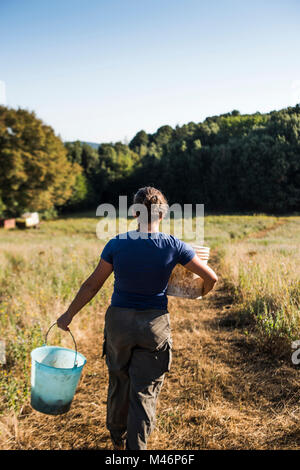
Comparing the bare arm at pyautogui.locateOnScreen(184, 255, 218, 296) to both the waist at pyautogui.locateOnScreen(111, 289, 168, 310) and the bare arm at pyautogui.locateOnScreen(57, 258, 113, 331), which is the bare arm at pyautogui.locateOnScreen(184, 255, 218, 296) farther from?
the bare arm at pyautogui.locateOnScreen(57, 258, 113, 331)

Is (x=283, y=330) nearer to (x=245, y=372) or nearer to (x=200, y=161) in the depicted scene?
(x=245, y=372)

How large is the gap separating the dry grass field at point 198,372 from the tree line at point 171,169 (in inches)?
1132

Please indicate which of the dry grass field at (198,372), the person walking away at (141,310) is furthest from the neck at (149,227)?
the dry grass field at (198,372)

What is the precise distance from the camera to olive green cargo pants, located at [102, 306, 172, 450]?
2373mm

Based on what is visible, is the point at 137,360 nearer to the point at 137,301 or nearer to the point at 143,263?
the point at 137,301

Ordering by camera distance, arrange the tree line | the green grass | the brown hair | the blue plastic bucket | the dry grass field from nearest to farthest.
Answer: the brown hair → the blue plastic bucket → the dry grass field → the green grass → the tree line

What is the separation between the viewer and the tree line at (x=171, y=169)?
3281cm

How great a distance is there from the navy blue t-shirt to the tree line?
103ft

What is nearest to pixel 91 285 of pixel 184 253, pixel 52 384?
pixel 184 253

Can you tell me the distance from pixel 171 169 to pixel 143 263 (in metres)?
44.3

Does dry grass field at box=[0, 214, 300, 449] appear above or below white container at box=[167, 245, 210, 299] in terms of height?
below

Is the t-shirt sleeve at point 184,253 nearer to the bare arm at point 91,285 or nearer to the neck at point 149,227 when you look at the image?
the neck at point 149,227

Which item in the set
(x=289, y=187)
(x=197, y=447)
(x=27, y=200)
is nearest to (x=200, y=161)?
(x=289, y=187)

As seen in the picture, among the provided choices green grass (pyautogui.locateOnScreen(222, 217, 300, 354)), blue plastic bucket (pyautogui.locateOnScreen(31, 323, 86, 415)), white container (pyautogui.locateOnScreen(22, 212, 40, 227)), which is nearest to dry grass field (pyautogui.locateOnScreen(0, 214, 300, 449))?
green grass (pyautogui.locateOnScreen(222, 217, 300, 354))
